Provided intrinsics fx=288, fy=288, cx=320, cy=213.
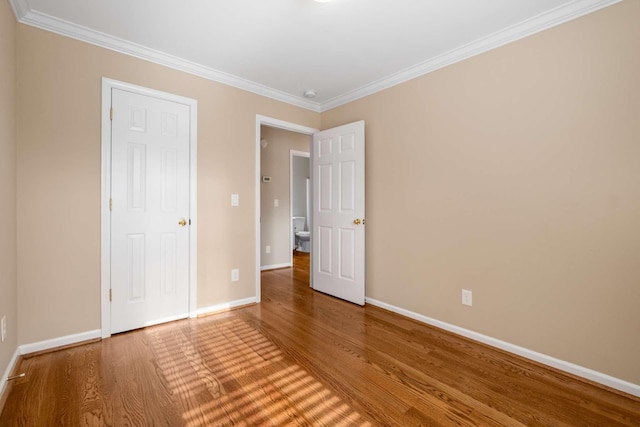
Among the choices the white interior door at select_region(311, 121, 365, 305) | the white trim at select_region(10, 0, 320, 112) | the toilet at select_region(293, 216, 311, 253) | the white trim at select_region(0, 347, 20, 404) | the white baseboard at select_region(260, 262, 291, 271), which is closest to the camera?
the white trim at select_region(0, 347, 20, 404)

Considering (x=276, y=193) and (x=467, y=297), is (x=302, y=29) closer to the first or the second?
(x=467, y=297)

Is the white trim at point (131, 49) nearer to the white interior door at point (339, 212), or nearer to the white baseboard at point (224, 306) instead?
the white interior door at point (339, 212)

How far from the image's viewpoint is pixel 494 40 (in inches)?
89.0

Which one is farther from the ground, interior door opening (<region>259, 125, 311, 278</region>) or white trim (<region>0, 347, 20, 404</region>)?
interior door opening (<region>259, 125, 311, 278</region>)

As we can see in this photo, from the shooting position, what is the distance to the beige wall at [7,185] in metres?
1.71

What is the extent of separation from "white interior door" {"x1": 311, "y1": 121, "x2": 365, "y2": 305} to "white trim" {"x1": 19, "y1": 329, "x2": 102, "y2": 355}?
90.4 inches

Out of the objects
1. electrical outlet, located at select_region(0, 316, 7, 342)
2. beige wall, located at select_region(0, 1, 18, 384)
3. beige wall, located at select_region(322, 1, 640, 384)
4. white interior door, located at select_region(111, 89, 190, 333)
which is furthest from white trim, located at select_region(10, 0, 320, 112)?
electrical outlet, located at select_region(0, 316, 7, 342)

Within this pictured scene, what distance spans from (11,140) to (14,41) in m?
0.72

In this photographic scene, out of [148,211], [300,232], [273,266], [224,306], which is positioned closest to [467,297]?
[224,306]

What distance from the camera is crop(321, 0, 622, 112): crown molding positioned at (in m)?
1.88

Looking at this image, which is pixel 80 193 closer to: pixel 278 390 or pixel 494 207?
pixel 278 390

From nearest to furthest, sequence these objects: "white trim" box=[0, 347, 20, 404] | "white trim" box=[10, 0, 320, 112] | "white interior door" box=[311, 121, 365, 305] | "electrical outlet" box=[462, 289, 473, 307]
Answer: "white trim" box=[0, 347, 20, 404]
"white trim" box=[10, 0, 320, 112]
"electrical outlet" box=[462, 289, 473, 307]
"white interior door" box=[311, 121, 365, 305]

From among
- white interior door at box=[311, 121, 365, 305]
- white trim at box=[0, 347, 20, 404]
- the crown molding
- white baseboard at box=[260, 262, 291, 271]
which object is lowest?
white trim at box=[0, 347, 20, 404]

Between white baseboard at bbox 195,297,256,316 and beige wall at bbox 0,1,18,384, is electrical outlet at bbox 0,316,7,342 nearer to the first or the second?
beige wall at bbox 0,1,18,384
